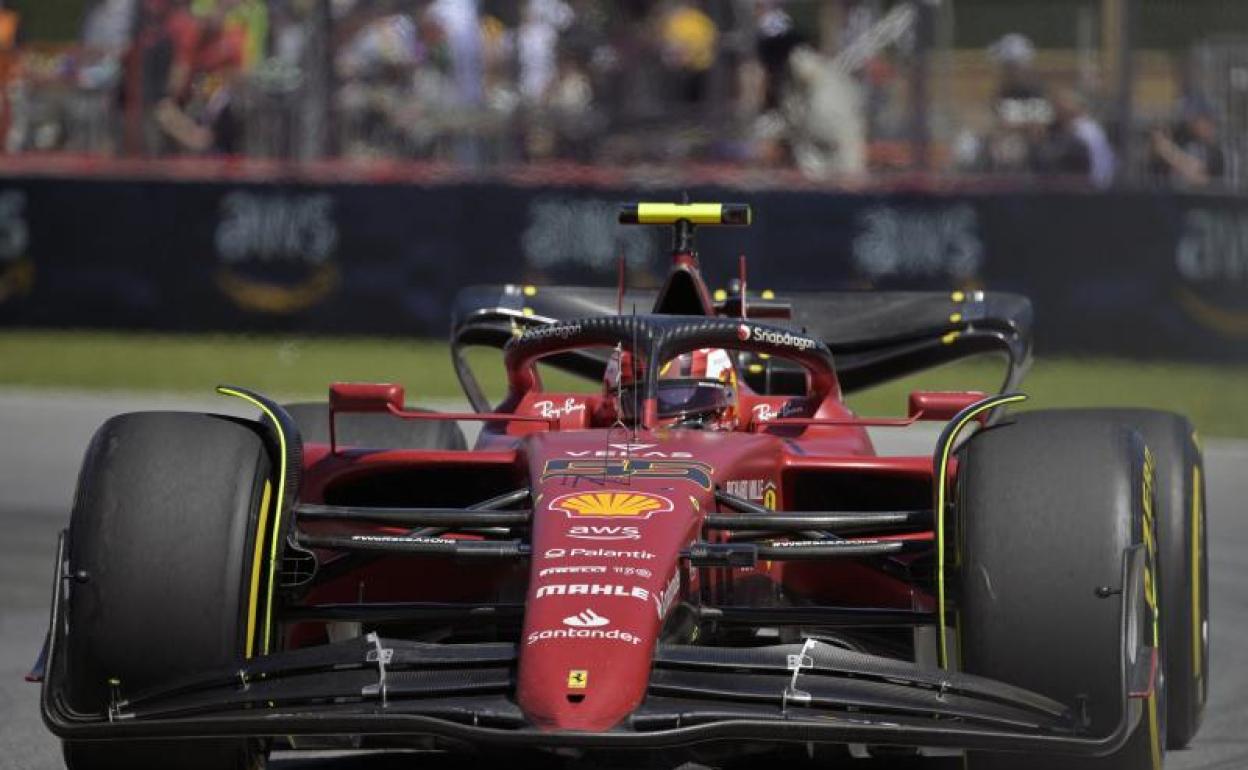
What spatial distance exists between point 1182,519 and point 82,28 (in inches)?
572

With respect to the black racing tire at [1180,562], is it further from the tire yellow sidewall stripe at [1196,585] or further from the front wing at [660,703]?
the front wing at [660,703]

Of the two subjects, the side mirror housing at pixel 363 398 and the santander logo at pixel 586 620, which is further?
the side mirror housing at pixel 363 398

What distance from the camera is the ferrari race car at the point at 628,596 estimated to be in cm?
470

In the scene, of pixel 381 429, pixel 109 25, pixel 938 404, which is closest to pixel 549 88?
pixel 109 25

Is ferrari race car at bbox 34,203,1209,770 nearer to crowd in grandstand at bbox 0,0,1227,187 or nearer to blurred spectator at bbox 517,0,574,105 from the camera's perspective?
crowd in grandstand at bbox 0,0,1227,187

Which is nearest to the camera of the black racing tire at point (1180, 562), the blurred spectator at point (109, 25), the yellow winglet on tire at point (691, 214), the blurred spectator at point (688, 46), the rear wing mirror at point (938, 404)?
the rear wing mirror at point (938, 404)

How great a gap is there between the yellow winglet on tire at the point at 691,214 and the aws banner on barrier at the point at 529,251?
864 centimetres

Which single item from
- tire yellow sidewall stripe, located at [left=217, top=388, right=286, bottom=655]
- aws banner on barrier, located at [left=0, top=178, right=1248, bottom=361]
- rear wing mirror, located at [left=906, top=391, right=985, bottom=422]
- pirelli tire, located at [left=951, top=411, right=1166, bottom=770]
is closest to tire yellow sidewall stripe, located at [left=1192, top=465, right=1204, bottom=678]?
rear wing mirror, located at [left=906, top=391, right=985, bottom=422]

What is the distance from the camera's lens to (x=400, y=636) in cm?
587

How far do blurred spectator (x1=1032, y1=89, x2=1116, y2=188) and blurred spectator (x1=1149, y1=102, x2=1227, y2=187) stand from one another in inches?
13.4

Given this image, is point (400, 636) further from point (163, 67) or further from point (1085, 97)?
point (163, 67)

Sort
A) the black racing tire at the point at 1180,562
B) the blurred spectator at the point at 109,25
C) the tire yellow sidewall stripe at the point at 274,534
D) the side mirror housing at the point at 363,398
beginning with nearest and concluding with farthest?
the tire yellow sidewall stripe at the point at 274,534
the side mirror housing at the point at 363,398
the black racing tire at the point at 1180,562
the blurred spectator at the point at 109,25

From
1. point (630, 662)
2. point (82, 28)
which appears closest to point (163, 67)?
point (82, 28)

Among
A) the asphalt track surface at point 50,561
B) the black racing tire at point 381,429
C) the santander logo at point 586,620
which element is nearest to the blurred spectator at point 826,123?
the asphalt track surface at point 50,561
